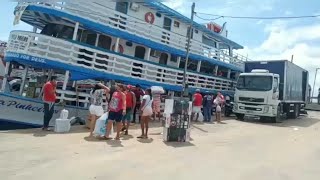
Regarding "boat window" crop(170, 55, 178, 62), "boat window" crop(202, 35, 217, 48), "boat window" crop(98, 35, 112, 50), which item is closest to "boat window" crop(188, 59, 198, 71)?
"boat window" crop(170, 55, 178, 62)

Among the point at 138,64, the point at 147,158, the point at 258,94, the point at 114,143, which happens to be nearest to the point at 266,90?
the point at 258,94

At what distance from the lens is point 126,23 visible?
16.3 meters

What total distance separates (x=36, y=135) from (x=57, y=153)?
248 centimetres

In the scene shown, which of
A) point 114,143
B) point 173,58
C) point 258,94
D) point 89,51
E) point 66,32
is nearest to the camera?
point 114,143

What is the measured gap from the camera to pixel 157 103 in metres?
14.6

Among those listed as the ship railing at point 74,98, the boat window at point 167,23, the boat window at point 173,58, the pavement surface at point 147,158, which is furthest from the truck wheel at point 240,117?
the ship railing at point 74,98

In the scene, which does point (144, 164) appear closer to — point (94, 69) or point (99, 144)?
point (99, 144)

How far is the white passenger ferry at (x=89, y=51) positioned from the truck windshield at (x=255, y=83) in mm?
2576

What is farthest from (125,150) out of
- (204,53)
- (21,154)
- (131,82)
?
(204,53)

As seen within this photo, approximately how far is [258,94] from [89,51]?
9989 mm

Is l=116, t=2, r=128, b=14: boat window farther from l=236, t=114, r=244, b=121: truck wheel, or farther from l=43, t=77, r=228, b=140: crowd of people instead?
l=236, t=114, r=244, b=121: truck wheel

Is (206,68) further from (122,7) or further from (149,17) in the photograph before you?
(122,7)

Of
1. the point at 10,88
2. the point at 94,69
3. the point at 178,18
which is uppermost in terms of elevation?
the point at 178,18

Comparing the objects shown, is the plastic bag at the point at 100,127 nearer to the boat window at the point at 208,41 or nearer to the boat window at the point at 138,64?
the boat window at the point at 138,64
